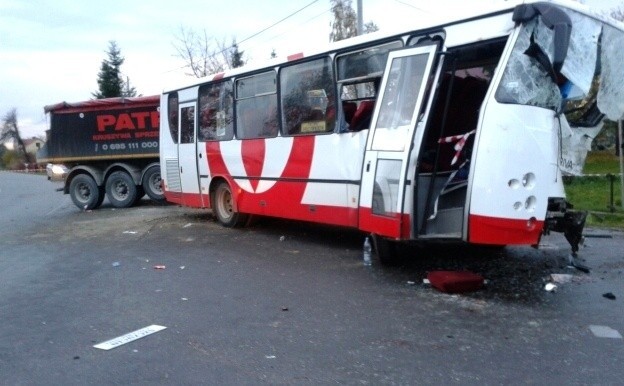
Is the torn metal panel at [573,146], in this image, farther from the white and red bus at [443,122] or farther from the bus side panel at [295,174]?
the bus side panel at [295,174]

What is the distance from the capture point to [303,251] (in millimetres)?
9469

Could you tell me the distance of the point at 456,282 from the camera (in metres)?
6.59

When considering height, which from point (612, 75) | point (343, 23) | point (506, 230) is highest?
point (343, 23)

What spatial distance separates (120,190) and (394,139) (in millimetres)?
12042

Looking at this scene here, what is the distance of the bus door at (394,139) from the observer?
6855 millimetres

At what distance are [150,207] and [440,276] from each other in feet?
38.7

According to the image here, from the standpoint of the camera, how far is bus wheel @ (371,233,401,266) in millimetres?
7789

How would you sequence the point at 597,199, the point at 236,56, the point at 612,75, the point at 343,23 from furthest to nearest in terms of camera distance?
the point at 236,56 → the point at 343,23 → the point at 597,199 → the point at 612,75

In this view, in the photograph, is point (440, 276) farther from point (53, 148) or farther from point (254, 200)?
point (53, 148)

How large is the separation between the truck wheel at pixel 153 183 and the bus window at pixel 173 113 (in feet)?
13.8

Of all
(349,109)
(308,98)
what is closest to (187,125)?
(308,98)

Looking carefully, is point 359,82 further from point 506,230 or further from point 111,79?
point 111,79

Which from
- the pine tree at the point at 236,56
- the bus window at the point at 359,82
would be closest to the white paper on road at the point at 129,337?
the bus window at the point at 359,82

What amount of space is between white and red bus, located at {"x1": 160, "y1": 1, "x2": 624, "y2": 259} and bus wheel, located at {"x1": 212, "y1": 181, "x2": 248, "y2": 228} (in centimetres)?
145
